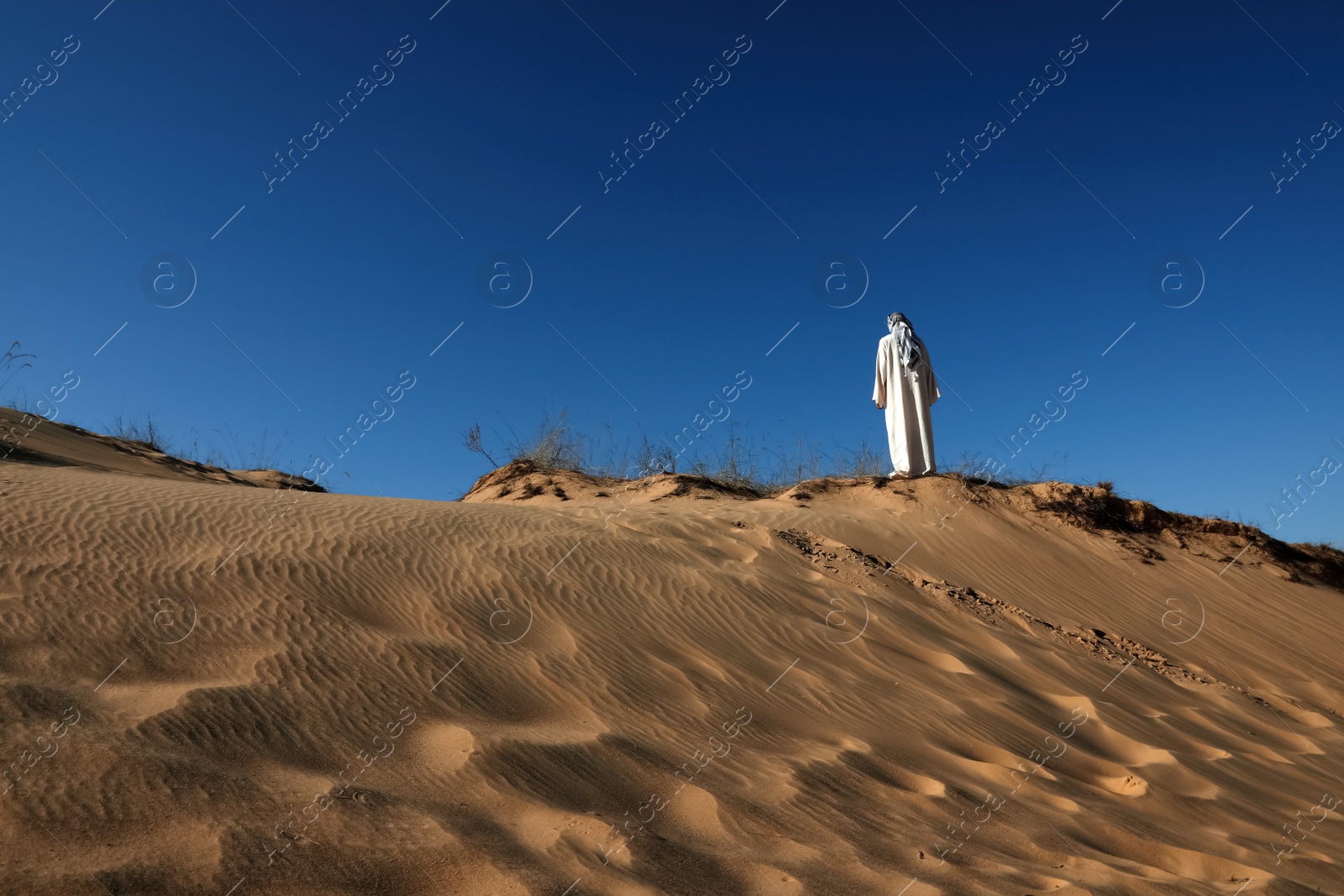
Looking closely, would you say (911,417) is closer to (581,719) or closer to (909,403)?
(909,403)

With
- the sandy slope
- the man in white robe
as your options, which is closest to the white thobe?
the man in white robe

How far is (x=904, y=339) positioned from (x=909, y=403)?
0.99 m

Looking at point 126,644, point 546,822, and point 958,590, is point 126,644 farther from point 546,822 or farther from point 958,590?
point 958,590

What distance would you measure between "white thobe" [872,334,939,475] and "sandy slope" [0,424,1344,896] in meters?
3.87

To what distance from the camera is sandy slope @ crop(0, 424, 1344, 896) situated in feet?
9.32

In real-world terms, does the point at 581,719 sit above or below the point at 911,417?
below

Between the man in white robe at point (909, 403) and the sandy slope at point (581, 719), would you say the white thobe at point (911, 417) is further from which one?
the sandy slope at point (581, 719)

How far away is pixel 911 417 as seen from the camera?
40.0 ft

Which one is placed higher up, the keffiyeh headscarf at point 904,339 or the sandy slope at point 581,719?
the keffiyeh headscarf at point 904,339

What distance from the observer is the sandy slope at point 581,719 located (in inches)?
112

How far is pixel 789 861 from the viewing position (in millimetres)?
3113

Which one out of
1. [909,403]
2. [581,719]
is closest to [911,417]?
[909,403]

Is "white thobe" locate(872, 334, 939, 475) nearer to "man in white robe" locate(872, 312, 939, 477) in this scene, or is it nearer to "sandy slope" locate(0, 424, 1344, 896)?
"man in white robe" locate(872, 312, 939, 477)

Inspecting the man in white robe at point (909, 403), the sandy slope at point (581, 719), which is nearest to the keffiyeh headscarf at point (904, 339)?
the man in white robe at point (909, 403)
